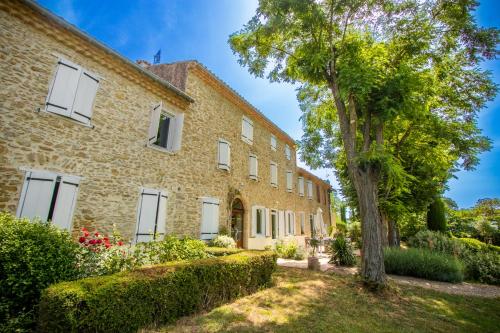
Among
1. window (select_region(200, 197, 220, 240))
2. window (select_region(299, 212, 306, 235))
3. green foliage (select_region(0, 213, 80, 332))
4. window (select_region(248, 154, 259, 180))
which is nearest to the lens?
green foliage (select_region(0, 213, 80, 332))

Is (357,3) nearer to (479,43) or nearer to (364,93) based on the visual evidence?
(364,93)

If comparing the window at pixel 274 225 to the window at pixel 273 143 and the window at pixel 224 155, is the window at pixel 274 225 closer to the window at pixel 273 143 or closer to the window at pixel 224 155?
the window at pixel 273 143

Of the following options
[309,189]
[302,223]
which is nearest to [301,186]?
[309,189]

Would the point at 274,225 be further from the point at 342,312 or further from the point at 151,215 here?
the point at 342,312

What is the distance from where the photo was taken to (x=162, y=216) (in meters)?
7.36

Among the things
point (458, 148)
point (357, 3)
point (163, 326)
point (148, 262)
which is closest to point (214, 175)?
point (148, 262)

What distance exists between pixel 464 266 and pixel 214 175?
32.6ft

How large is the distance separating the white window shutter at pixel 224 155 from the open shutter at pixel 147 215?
366 centimetres

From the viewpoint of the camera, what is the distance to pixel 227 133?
11188 millimetres

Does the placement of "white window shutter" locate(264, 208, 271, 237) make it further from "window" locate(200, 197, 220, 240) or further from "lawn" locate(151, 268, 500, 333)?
"lawn" locate(151, 268, 500, 333)

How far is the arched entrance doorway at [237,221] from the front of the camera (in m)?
11.2

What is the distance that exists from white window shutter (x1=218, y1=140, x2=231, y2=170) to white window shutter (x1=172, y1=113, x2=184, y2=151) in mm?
2309

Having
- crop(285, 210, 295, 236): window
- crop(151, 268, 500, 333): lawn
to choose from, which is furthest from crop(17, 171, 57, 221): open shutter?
crop(285, 210, 295, 236): window

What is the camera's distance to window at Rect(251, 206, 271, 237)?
1206 cm
